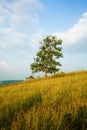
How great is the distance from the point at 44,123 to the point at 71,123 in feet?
1.90

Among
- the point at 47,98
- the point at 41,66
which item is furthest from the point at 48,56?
the point at 47,98

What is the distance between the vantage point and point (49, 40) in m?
38.4

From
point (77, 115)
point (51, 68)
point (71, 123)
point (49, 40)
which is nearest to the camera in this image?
point (71, 123)

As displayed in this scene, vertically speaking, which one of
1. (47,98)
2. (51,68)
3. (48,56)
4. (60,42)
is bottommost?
(47,98)

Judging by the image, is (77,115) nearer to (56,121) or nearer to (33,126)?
(56,121)

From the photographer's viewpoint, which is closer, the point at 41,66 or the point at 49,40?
the point at 41,66

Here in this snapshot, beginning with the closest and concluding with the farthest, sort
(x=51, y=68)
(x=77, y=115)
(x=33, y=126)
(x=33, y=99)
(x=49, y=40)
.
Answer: (x=33, y=126) < (x=77, y=115) < (x=33, y=99) < (x=51, y=68) < (x=49, y=40)

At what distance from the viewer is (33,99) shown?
6.23 metres

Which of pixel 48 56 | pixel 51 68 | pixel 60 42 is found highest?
pixel 60 42

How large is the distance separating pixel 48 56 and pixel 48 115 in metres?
33.0

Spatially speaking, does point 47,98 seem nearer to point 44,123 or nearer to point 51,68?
point 44,123

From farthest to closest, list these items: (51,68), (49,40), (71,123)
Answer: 1. (49,40)
2. (51,68)
3. (71,123)

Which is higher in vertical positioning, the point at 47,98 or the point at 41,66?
Answer: the point at 41,66

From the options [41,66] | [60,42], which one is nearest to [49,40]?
[60,42]
